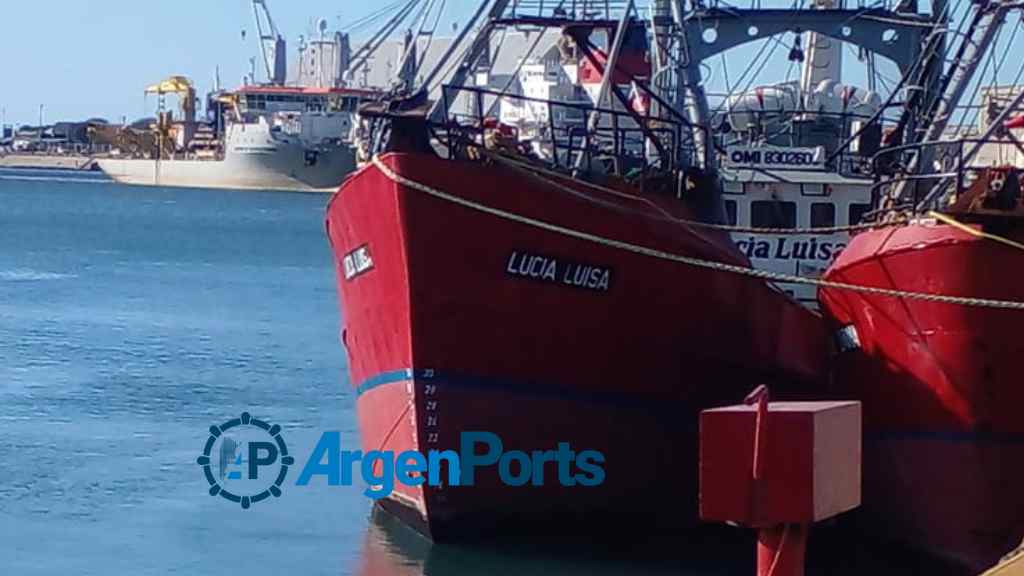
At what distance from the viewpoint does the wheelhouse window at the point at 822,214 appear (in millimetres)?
20984

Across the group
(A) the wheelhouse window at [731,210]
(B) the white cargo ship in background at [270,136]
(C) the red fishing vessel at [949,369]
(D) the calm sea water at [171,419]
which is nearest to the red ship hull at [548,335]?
(D) the calm sea water at [171,419]

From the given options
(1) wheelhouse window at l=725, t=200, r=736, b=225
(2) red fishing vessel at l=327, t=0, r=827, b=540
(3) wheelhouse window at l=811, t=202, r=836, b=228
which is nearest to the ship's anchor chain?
(2) red fishing vessel at l=327, t=0, r=827, b=540

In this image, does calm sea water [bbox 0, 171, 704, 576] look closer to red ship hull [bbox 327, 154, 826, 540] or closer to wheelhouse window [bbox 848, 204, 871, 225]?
red ship hull [bbox 327, 154, 826, 540]

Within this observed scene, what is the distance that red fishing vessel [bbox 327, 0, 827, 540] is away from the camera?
16.7 m

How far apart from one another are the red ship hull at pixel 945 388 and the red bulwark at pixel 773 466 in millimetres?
7251

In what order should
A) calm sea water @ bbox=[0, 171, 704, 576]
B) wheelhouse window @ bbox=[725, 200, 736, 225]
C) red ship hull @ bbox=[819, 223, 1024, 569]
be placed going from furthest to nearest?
wheelhouse window @ bbox=[725, 200, 736, 225] → calm sea water @ bbox=[0, 171, 704, 576] → red ship hull @ bbox=[819, 223, 1024, 569]

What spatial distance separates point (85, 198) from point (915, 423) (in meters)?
Result: 121

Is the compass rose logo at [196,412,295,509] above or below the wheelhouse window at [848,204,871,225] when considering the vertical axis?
below

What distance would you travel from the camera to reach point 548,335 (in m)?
17.0

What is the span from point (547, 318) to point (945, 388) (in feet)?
11.0

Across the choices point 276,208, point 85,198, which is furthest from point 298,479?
point 85,198

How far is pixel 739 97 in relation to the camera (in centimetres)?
2505

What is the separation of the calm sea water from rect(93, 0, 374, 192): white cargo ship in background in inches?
2178

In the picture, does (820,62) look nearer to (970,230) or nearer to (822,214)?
(822,214)
